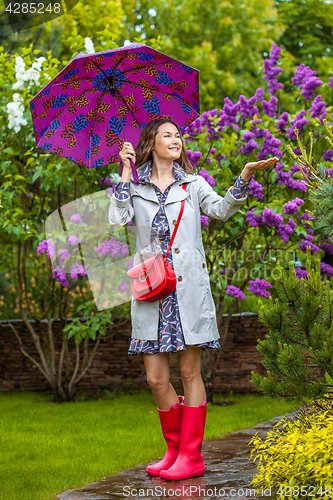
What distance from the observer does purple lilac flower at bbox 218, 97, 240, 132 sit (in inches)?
193

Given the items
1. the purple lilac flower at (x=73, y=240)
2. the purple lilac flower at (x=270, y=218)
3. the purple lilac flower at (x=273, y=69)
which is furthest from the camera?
the purple lilac flower at (x=273, y=69)

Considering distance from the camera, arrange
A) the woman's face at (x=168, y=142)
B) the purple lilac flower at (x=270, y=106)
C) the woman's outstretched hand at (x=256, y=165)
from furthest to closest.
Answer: the purple lilac flower at (x=270, y=106) < the woman's face at (x=168, y=142) < the woman's outstretched hand at (x=256, y=165)

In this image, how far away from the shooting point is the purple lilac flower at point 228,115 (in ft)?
16.1

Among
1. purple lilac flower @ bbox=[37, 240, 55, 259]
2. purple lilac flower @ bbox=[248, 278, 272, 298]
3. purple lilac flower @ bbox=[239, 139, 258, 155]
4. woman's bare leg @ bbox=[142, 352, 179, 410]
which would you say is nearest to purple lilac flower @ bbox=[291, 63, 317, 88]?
purple lilac flower @ bbox=[239, 139, 258, 155]

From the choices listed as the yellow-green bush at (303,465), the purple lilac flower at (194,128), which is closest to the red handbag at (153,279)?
the yellow-green bush at (303,465)

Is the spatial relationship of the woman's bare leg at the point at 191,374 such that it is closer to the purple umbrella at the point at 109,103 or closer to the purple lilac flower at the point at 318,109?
the purple umbrella at the point at 109,103

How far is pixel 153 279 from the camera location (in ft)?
9.34

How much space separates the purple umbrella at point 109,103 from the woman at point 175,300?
154mm

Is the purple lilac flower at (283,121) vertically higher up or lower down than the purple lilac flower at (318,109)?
lower down

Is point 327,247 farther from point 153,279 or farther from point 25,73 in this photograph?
point 25,73

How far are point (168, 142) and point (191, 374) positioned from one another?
1346mm

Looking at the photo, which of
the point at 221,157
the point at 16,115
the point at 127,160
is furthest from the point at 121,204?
the point at 16,115

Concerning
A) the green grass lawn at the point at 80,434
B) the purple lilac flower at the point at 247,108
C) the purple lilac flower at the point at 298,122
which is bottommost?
the green grass lawn at the point at 80,434

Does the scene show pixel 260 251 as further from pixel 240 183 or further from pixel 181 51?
pixel 181 51
